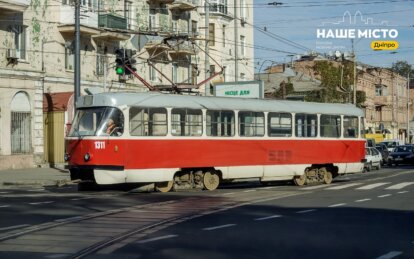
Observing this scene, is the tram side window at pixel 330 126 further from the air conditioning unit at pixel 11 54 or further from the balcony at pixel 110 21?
the balcony at pixel 110 21

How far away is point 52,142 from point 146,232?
85.2ft

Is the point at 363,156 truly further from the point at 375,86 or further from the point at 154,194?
the point at 375,86

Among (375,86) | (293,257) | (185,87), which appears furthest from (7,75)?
(375,86)

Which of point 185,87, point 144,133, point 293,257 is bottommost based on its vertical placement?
point 293,257

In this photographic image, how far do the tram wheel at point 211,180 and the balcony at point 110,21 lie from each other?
63.0 ft

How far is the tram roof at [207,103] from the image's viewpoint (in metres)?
19.8

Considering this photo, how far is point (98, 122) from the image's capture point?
1964 cm

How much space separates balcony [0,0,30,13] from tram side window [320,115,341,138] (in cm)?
1614

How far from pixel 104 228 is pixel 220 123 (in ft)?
34.6

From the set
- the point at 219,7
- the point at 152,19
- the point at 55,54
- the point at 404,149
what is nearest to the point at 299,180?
the point at 55,54

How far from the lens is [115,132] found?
19.6 metres

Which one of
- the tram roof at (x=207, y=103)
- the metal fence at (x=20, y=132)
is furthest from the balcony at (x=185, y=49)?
the tram roof at (x=207, y=103)

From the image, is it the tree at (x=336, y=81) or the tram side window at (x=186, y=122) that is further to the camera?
the tree at (x=336, y=81)

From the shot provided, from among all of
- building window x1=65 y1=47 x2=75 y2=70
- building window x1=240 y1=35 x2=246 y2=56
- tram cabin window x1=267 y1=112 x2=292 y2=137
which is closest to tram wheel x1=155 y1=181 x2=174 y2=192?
tram cabin window x1=267 y1=112 x2=292 y2=137
